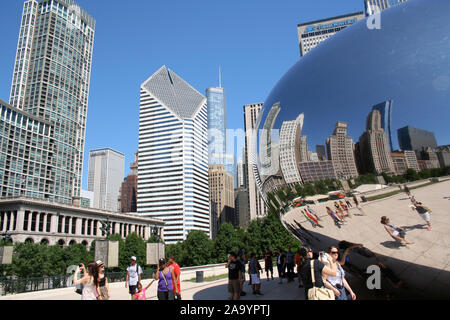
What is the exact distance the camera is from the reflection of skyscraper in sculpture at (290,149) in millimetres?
5008

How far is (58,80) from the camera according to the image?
130m

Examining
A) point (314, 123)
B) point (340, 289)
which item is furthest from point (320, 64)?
point (340, 289)

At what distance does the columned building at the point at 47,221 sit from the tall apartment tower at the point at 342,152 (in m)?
56.6

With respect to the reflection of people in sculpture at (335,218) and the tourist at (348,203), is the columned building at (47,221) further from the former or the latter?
the tourist at (348,203)

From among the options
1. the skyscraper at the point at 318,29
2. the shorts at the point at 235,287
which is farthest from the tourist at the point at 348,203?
the skyscraper at the point at 318,29

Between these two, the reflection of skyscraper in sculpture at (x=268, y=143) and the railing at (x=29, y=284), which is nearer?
the reflection of skyscraper in sculpture at (x=268, y=143)

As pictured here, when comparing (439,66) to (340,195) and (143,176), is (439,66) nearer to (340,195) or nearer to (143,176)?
(340,195)

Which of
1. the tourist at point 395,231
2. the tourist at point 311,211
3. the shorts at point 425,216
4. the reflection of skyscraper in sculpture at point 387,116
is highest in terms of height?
the reflection of skyscraper in sculpture at point 387,116

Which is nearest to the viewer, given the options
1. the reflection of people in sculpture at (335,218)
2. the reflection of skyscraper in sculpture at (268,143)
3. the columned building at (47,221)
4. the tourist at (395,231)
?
the tourist at (395,231)

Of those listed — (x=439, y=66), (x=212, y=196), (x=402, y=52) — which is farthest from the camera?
(x=212, y=196)

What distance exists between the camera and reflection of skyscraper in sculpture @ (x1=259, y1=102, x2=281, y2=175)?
5766 mm
